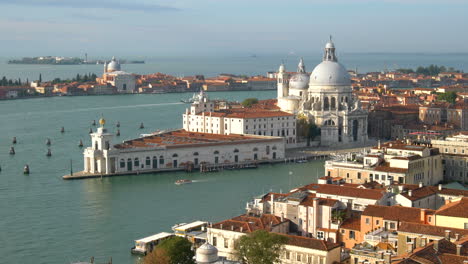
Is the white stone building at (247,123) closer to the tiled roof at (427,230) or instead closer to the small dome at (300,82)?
the small dome at (300,82)

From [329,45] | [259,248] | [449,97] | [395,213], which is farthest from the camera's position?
[449,97]

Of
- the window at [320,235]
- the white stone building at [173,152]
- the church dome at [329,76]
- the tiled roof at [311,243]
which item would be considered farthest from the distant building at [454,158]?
the church dome at [329,76]

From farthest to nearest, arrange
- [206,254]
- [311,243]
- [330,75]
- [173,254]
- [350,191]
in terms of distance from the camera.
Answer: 1. [330,75]
2. [350,191]
3. [311,243]
4. [173,254]
5. [206,254]

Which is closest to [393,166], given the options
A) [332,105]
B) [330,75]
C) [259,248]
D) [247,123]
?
[259,248]

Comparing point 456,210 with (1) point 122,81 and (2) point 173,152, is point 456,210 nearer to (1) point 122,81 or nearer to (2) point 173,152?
(2) point 173,152

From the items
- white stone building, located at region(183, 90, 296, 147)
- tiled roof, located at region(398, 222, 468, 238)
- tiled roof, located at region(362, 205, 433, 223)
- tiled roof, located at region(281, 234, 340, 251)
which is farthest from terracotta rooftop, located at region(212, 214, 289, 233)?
white stone building, located at region(183, 90, 296, 147)

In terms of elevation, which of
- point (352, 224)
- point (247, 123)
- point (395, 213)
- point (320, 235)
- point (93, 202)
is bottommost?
point (93, 202)

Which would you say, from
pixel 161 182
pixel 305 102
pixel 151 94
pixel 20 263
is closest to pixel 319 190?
pixel 20 263
